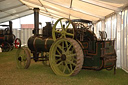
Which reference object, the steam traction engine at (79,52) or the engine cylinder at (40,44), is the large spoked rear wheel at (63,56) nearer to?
the steam traction engine at (79,52)

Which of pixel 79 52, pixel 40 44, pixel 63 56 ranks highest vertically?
pixel 40 44

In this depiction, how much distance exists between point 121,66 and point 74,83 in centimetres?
256

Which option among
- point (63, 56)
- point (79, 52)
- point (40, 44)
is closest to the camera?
point (79, 52)

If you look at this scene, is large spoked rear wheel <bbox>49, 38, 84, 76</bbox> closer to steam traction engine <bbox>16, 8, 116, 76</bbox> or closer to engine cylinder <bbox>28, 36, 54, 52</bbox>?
steam traction engine <bbox>16, 8, 116, 76</bbox>

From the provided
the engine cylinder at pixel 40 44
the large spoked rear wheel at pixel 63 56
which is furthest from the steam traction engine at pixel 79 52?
the engine cylinder at pixel 40 44

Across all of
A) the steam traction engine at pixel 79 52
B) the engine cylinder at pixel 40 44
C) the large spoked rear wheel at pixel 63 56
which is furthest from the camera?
the engine cylinder at pixel 40 44

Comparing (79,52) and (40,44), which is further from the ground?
(40,44)

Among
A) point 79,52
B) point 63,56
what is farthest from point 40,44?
point 79,52

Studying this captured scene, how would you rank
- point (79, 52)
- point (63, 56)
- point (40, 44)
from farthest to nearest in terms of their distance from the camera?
point (40, 44)
point (63, 56)
point (79, 52)

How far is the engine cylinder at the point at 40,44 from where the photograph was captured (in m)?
5.05

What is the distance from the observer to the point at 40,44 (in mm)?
5168

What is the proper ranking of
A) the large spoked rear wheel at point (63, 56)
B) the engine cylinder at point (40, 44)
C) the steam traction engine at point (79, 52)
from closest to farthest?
the steam traction engine at point (79, 52) → the large spoked rear wheel at point (63, 56) → the engine cylinder at point (40, 44)

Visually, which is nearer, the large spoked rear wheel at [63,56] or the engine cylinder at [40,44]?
the large spoked rear wheel at [63,56]

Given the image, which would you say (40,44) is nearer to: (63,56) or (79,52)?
(63,56)
